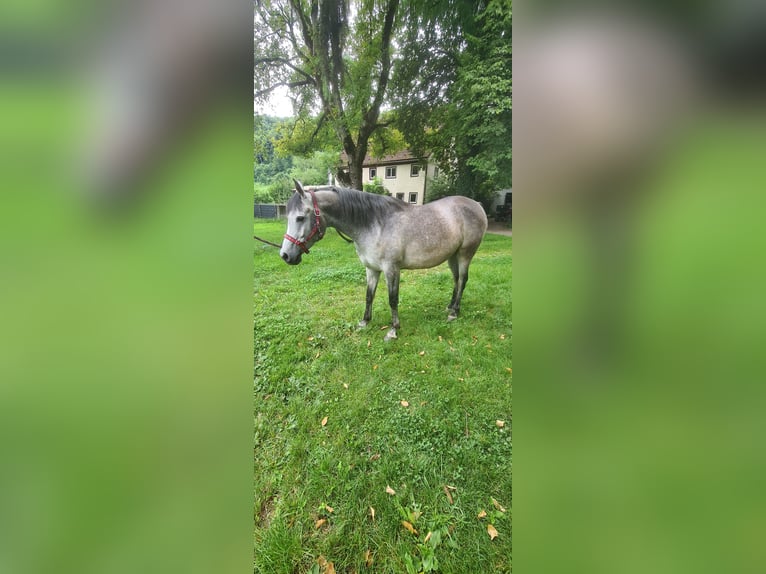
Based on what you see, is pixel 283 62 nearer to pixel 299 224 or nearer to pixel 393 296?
pixel 299 224

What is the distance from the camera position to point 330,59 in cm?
218

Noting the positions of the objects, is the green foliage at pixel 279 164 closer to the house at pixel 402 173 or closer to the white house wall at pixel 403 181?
the house at pixel 402 173

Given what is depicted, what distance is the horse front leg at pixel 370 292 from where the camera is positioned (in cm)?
287

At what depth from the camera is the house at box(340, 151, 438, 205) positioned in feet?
7.89

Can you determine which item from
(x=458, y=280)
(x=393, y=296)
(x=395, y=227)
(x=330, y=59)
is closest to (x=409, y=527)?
(x=393, y=296)

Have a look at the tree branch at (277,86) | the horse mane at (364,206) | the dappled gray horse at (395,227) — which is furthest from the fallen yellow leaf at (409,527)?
the tree branch at (277,86)

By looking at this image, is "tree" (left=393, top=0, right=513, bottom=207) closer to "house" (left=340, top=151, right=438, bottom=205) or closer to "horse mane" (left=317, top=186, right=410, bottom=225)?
"house" (left=340, top=151, right=438, bottom=205)

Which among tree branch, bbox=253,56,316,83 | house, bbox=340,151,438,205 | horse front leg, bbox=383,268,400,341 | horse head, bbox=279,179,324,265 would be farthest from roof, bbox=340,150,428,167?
horse front leg, bbox=383,268,400,341

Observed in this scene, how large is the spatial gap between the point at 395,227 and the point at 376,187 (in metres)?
0.43
